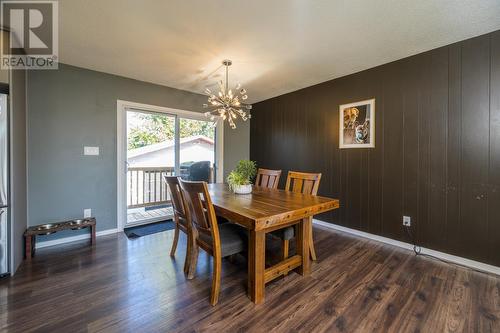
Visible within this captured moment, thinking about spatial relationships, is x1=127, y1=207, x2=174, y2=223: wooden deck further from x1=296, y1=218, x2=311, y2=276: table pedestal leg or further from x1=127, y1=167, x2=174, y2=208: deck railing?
x1=296, y1=218, x2=311, y2=276: table pedestal leg

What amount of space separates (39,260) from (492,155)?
505cm

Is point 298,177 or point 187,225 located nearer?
point 187,225

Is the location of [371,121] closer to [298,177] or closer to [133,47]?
[298,177]

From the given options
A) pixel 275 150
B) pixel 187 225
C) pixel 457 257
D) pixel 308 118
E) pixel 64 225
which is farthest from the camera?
pixel 275 150

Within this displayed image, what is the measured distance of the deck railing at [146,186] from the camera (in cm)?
385

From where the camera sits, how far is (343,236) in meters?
3.16

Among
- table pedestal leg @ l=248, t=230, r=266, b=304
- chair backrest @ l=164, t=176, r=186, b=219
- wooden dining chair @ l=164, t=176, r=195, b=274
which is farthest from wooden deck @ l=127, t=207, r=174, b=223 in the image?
table pedestal leg @ l=248, t=230, r=266, b=304

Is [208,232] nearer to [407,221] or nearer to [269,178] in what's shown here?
[269,178]

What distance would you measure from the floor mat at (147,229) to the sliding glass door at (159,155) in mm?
126

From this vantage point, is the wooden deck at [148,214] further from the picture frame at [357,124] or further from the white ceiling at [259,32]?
the picture frame at [357,124]

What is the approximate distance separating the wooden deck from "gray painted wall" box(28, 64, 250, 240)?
0.48m

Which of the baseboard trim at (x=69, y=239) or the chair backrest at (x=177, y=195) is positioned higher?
the chair backrest at (x=177, y=195)

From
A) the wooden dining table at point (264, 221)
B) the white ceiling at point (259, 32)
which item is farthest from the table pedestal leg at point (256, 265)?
the white ceiling at point (259, 32)

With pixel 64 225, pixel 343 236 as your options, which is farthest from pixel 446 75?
pixel 64 225
